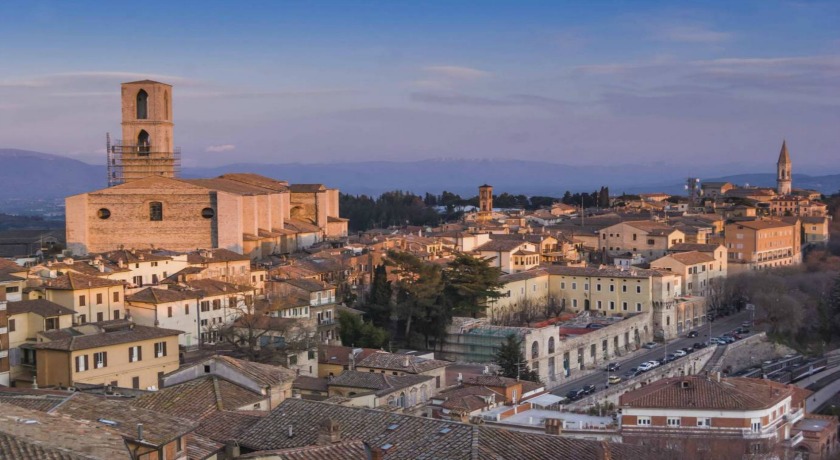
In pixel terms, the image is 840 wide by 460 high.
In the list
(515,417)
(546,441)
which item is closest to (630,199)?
(515,417)

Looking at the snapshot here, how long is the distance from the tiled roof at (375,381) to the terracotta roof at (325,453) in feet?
34.2

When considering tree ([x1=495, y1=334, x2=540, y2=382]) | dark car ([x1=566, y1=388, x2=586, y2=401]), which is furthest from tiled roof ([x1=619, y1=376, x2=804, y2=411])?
tree ([x1=495, y1=334, x2=540, y2=382])

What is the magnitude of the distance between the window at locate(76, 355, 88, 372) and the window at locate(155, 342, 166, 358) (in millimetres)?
2008

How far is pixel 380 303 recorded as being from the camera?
115ft

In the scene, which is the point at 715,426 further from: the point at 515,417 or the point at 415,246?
the point at 415,246

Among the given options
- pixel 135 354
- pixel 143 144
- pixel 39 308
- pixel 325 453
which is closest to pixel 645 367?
pixel 135 354

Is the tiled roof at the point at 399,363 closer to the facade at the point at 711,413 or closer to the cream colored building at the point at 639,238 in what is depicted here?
the facade at the point at 711,413

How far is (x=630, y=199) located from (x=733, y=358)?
149 feet

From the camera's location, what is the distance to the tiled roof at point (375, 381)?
23.5 metres

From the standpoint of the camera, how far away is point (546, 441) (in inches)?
520

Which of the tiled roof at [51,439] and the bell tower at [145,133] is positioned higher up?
the bell tower at [145,133]

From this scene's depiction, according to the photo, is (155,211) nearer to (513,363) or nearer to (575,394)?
(513,363)

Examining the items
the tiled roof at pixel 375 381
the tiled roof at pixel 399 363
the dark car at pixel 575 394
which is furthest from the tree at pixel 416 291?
the tiled roof at pixel 375 381

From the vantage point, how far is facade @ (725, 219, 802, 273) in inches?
2137
